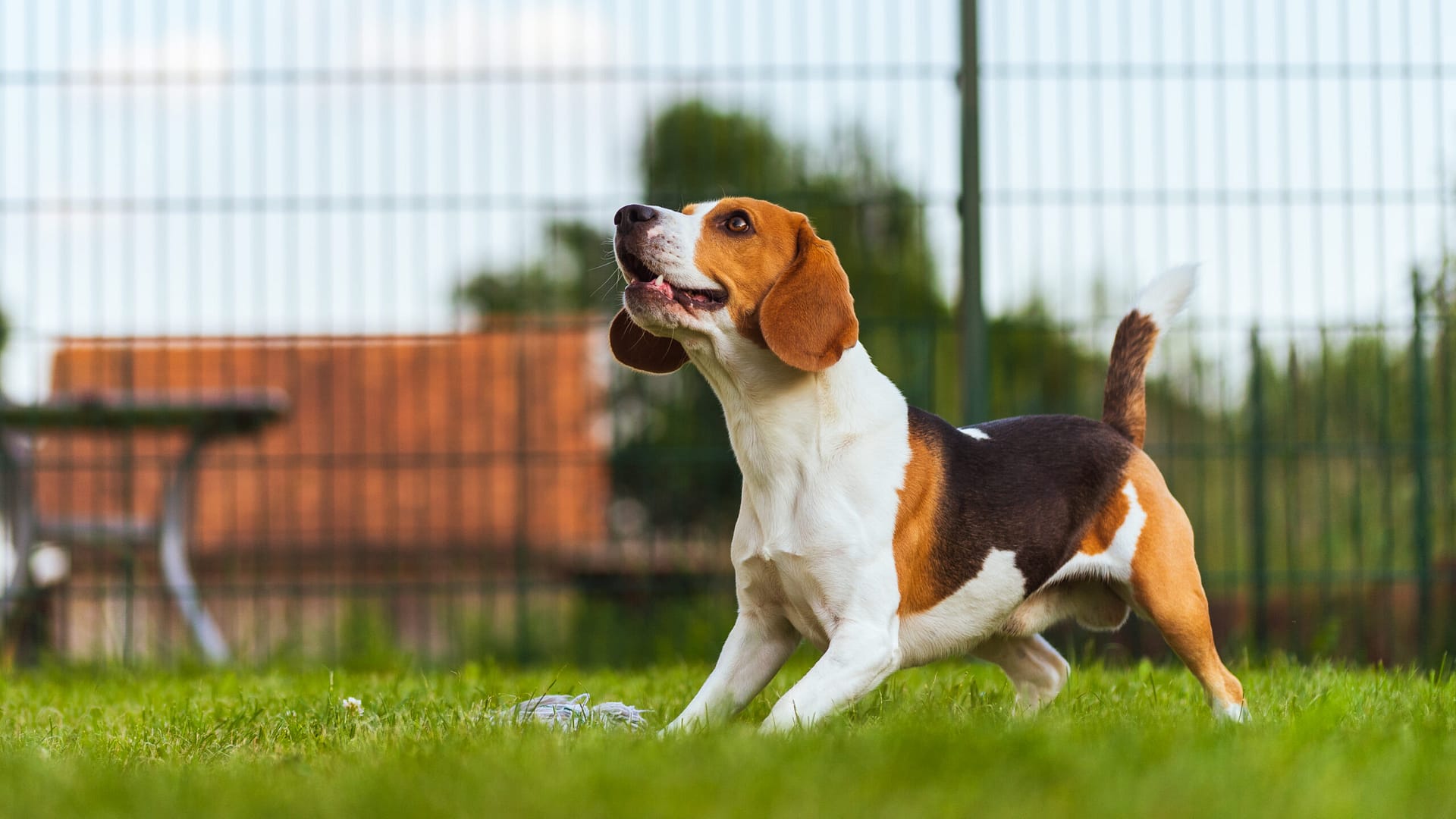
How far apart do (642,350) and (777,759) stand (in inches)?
74.8

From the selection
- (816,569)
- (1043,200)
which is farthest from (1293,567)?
(816,569)

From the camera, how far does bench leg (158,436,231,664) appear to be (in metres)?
7.88

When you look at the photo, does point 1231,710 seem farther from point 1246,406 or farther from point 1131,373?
point 1246,406

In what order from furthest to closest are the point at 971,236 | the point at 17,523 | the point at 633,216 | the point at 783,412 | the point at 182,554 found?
1. the point at 182,554
2. the point at 17,523
3. the point at 971,236
4. the point at 783,412
5. the point at 633,216

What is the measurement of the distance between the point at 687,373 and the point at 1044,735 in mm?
11513

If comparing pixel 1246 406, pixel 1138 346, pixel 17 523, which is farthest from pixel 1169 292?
pixel 17 523

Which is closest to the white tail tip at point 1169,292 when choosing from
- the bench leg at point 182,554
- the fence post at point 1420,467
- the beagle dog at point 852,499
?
the beagle dog at point 852,499

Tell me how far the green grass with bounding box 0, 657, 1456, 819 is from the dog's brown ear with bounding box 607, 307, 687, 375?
107 centimetres

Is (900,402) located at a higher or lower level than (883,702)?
higher

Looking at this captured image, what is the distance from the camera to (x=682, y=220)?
13.1 feet

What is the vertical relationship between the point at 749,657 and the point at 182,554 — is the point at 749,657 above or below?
above

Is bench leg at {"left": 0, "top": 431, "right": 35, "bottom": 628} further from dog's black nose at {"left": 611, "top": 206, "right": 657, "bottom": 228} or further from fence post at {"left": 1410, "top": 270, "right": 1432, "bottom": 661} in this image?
fence post at {"left": 1410, "top": 270, "right": 1432, "bottom": 661}

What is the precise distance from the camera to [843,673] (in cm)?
382

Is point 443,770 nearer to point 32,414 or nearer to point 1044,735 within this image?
point 1044,735
